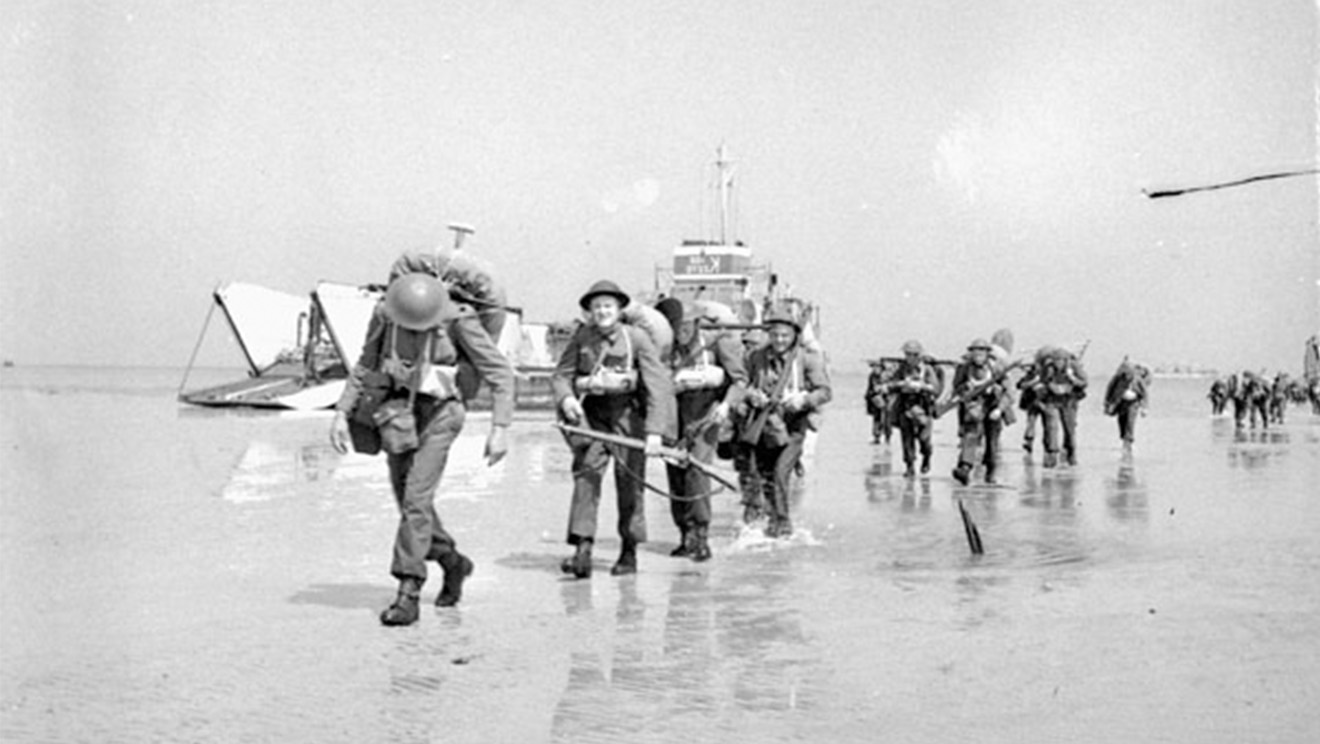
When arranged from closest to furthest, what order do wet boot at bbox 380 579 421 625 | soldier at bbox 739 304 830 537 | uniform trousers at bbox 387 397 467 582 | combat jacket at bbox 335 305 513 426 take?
wet boot at bbox 380 579 421 625 < uniform trousers at bbox 387 397 467 582 < combat jacket at bbox 335 305 513 426 < soldier at bbox 739 304 830 537

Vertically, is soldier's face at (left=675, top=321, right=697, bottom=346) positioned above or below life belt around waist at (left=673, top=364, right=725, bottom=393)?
above

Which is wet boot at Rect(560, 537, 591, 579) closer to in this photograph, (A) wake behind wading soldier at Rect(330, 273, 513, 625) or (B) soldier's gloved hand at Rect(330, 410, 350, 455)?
(A) wake behind wading soldier at Rect(330, 273, 513, 625)

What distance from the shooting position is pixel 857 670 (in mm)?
6207

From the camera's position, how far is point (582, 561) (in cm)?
888

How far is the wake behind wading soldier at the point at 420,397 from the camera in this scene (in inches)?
291

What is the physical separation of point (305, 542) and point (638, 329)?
3.13 m

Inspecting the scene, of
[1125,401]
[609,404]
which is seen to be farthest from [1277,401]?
[609,404]

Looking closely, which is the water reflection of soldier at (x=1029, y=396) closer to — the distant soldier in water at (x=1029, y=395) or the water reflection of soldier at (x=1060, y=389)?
the distant soldier in water at (x=1029, y=395)

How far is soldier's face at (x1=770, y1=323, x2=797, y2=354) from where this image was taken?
11227mm

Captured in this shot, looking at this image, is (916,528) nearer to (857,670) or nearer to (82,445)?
(857,670)

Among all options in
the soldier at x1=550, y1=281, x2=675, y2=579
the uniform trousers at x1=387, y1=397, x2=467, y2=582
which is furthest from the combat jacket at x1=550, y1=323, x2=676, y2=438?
the uniform trousers at x1=387, y1=397, x2=467, y2=582

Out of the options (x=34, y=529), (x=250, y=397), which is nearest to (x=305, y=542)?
(x=34, y=529)

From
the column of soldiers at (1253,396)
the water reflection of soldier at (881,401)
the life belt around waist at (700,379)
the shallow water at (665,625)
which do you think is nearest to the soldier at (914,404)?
the shallow water at (665,625)

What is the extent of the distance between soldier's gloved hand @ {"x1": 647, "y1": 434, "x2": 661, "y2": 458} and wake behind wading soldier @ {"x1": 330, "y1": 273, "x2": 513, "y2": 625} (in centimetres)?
141
